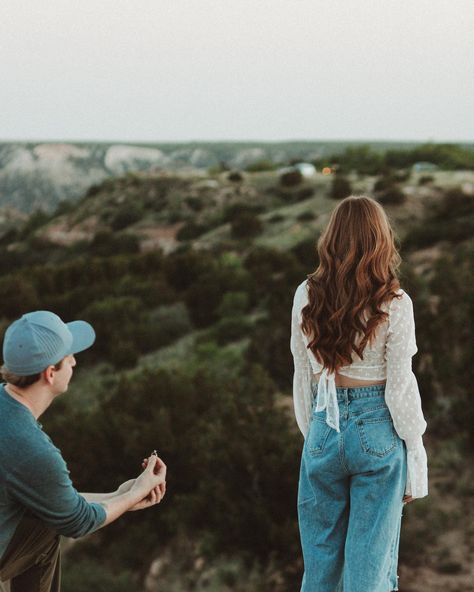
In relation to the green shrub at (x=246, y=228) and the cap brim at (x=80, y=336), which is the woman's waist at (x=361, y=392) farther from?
the green shrub at (x=246, y=228)

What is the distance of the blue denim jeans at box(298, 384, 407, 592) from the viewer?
2.61 m

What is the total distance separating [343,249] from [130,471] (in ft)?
24.2

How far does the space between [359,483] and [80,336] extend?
103cm

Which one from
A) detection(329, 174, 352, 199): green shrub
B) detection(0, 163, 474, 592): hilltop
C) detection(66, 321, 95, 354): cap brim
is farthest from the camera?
detection(329, 174, 352, 199): green shrub

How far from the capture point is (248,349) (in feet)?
43.5

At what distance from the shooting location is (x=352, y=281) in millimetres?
2584

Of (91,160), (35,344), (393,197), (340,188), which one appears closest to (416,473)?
(35,344)

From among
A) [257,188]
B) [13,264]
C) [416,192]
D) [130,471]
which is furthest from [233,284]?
[257,188]

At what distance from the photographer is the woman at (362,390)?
102 inches

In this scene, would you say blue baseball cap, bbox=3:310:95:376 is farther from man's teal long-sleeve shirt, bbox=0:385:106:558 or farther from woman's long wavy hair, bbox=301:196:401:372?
woman's long wavy hair, bbox=301:196:401:372

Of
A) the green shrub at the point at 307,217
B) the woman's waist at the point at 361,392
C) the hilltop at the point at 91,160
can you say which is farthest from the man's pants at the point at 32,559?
the hilltop at the point at 91,160

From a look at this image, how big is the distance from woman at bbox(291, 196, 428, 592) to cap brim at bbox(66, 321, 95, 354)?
27.9 inches

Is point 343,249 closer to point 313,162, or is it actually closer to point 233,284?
point 233,284

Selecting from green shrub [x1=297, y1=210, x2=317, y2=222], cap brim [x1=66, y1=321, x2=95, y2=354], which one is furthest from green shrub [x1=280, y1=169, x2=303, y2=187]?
cap brim [x1=66, y1=321, x2=95, y2=354]
